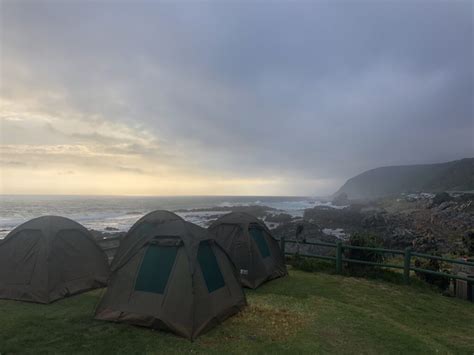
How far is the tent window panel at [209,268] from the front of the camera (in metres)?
6.45

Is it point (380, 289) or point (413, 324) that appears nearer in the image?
point (413, 324)

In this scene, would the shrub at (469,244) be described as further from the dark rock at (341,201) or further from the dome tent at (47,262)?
the dark rock at (341,201)

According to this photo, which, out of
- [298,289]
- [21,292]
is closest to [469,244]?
[298,289]

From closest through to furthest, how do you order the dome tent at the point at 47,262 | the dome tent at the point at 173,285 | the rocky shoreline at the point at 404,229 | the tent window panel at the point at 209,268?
the dome tent at the point at 173,285, the tent window panel at the point at 209,268, the dome tent at the point at 47,262, the rocky shoreline at the point at 404,229

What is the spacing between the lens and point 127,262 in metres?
6.54

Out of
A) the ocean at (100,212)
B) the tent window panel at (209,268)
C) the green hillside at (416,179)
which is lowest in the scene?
the ocean at (100,212)

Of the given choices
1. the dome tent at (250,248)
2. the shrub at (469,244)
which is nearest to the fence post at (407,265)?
the dome tent at (250,248)

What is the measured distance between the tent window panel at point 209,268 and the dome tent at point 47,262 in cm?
386

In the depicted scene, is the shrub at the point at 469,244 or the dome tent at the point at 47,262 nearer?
the dome tent at the point at 47,262

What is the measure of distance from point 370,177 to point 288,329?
193012 millimetres

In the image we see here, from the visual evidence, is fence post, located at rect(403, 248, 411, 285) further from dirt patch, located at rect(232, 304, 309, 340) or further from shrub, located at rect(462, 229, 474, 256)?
shrub, located at rect(462, 229, 474, 256)

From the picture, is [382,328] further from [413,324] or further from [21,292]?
[21,292]

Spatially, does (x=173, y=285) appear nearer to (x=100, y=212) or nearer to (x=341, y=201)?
(x=100, y=212)

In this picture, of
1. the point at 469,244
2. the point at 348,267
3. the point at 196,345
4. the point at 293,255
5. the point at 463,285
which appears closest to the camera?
the point at 196,345
